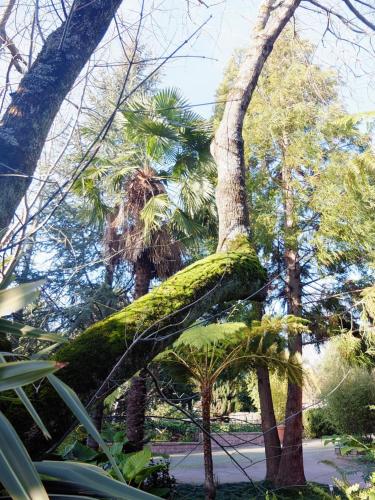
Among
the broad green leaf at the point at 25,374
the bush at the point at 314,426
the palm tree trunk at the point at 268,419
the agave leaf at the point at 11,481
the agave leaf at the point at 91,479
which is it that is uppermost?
the broad green leaf at the point at 25,374

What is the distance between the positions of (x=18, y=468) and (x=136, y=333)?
2.94ft

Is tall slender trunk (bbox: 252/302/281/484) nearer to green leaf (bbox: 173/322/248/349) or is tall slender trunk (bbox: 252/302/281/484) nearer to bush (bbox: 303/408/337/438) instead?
green leaf (bbox: 173/322/248/349)

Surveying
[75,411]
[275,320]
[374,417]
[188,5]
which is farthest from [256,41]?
[374,417]

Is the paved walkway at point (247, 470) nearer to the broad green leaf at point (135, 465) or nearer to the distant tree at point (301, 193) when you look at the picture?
the distant tree at point (301, 193)

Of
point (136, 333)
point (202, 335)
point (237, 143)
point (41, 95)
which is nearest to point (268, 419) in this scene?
point (202, 335)

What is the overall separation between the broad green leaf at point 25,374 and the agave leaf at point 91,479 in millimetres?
297

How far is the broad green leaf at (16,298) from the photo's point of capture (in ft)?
3.55

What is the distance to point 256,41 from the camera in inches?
103

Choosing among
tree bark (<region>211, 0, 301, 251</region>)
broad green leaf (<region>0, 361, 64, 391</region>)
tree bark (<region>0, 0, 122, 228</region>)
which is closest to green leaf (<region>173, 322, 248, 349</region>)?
tree bark (<region>211, 0, 301, 251</region>)

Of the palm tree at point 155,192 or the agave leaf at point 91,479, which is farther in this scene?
the palm tree at point 155,192

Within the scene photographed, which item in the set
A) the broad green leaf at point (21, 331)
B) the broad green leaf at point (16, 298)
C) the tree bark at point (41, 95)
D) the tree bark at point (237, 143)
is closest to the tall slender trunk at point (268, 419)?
the tree bark at point (237, 143)

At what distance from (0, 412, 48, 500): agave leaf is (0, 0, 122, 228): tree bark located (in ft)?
2.95

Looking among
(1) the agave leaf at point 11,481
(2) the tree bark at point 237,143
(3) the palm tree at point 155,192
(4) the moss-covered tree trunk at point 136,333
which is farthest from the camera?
(3) the palm tree at point 155,192

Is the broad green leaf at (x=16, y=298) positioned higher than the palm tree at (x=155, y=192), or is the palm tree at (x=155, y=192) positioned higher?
the palm tree at (x=155, y=192)
